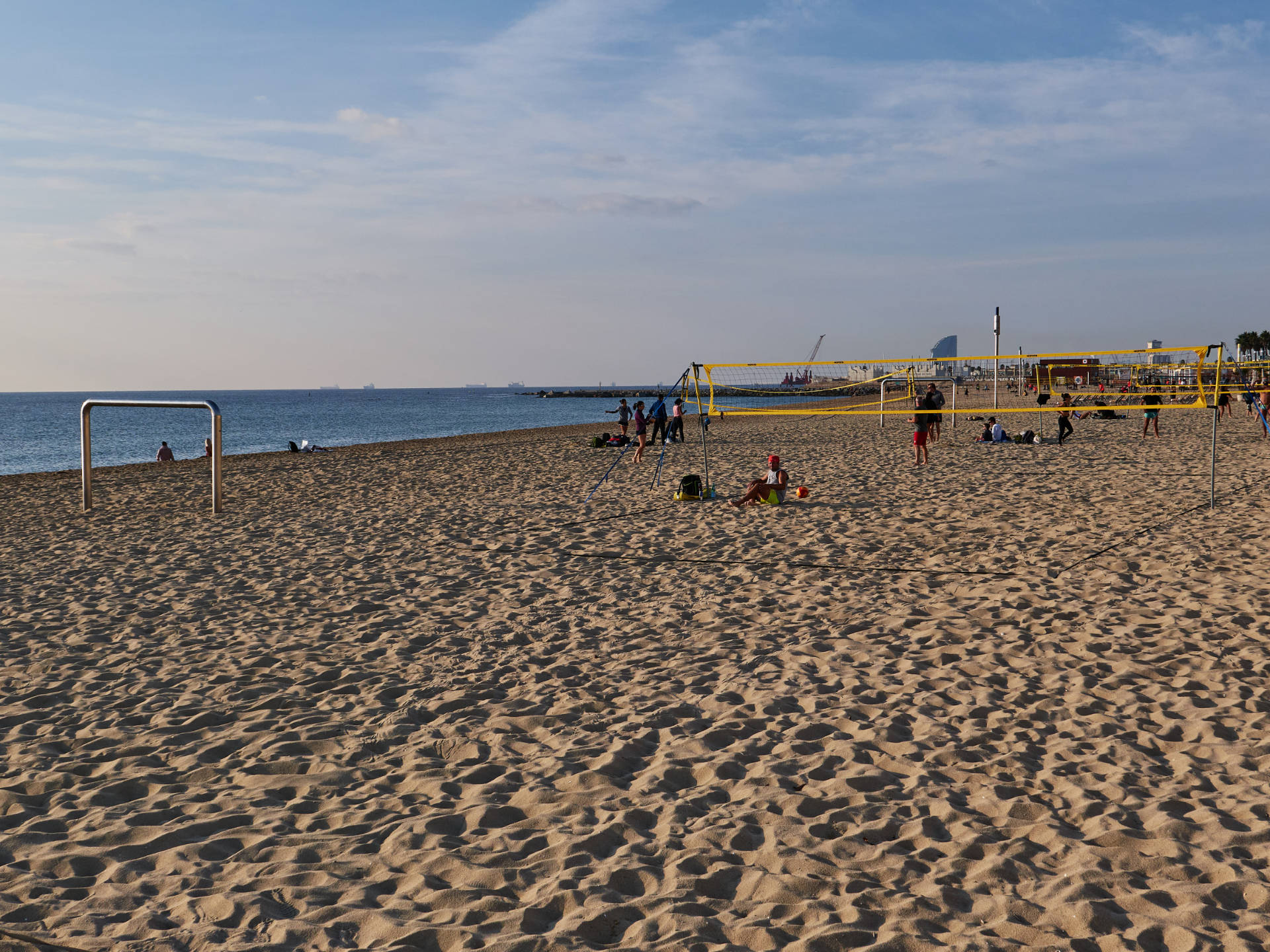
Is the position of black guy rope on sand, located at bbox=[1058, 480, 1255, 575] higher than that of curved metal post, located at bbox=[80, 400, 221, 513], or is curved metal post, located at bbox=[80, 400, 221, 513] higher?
curved metal post, located at bbox=[80, 400, 221, 513]

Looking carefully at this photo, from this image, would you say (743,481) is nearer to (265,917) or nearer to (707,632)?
(707,632)

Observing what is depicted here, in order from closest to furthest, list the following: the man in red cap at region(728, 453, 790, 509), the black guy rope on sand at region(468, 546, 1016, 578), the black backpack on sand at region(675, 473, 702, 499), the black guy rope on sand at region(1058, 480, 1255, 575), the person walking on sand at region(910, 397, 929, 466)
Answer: the black guy rope on sand at region(468, 546, 1016, 578) < the black guy rope on sand at region(1058, 480, 1255, 575) < the man in red cap at region(728, 453, 790, 509) < the black backpack on sand at region(675, 473, 702, 499) < the person walking on sand at region(910, 397, 929, 466)

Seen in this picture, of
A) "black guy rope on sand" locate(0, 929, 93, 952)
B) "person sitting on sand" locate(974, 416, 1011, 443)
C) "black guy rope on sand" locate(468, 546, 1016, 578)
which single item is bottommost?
"black guy rope on sand" locate(0, 929, 93, 952)

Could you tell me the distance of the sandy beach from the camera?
8.79 ft

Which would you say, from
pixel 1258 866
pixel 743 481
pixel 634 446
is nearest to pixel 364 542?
pixel 743 481

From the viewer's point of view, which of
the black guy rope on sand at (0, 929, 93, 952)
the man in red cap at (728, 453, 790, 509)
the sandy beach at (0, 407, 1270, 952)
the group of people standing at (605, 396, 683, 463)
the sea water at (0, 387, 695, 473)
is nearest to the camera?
the black guy rope on sand at (0, 929, 93, 952)

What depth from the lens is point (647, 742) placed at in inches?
155

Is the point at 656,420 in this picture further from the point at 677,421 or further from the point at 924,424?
the point at 924,424

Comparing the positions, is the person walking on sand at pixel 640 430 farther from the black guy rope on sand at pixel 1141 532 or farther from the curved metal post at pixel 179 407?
the black guy rope on sand at pixel 1141 532

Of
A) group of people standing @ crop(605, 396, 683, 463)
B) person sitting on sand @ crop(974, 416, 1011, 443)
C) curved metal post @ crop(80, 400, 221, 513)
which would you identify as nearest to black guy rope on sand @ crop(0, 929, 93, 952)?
curved metal post @ crop(80, 400, 221, 513)

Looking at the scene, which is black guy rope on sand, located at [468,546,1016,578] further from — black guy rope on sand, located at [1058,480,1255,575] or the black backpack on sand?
the black backpack on sand

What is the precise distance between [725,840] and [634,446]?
16880 mm

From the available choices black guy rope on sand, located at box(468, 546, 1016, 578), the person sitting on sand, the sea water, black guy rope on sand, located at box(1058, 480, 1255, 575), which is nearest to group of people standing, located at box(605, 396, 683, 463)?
black guy rope on sand, located at box(468, 546, 1016, 578)

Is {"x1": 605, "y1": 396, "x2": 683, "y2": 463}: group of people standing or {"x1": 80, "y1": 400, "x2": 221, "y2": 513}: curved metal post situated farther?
{"x1": 605, "y1": 396, "x2": 683, "y2": 463}: group of people standing
